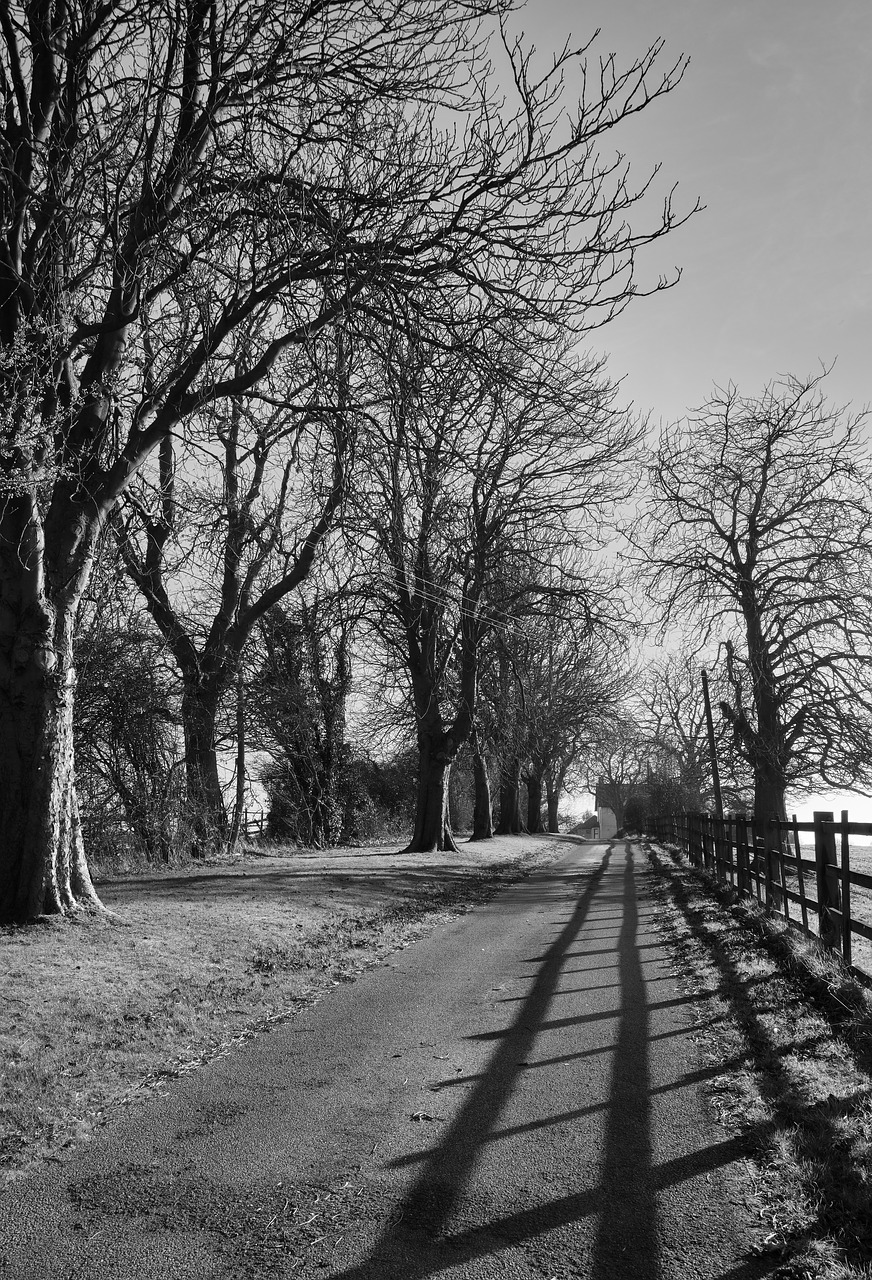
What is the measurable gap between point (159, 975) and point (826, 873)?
6.13m

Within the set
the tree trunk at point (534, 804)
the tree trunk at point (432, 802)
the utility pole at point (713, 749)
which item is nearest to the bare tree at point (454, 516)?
the tree trunk at point (432, 802)

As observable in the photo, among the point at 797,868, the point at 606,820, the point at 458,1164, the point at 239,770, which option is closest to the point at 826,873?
the point at 797,868

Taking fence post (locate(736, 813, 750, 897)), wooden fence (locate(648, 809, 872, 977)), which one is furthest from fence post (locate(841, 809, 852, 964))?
fence post (locate(736, 813, 750, 897))

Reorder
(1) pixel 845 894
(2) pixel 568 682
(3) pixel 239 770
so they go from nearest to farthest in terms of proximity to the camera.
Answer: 1. (1) pixel 845 894
2. (3) pixel 239 770
3. (2) pixel 568 682

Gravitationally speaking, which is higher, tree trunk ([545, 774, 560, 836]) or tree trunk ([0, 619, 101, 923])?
tree trunk ([0, 619, 101, 923])

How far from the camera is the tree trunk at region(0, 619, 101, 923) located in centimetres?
913

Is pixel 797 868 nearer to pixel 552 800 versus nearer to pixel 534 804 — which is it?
pixel 534 804

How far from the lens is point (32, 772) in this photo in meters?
9.23

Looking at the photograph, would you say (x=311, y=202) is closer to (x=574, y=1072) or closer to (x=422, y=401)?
(x=422, y=401)

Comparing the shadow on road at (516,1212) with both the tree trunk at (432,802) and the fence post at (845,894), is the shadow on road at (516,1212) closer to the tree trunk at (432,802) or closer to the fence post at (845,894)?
the fence post at (845,894)

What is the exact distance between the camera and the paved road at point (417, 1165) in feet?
10.8

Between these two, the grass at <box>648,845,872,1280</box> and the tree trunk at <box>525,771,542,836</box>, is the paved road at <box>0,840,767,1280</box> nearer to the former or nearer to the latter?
the grass at <box>648,845,872,1280</box>

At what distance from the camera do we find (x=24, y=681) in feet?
30.5

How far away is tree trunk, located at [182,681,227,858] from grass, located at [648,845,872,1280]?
10.8 meters
